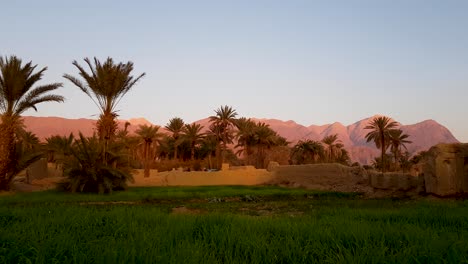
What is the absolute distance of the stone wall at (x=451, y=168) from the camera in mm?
16422

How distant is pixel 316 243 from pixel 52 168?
34790mm

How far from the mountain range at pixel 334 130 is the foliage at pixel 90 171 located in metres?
67.8

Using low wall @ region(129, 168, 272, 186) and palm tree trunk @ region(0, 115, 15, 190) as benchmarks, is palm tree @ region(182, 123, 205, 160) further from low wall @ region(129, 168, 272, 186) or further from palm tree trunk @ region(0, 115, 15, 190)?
palm tree trunk @ region(0, 115, 15, 190)

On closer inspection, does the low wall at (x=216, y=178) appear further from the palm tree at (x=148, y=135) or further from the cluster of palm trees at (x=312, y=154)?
the cluster of palm trees at (x=312, y=154)

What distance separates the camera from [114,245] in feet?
14.7

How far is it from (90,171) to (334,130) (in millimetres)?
147015

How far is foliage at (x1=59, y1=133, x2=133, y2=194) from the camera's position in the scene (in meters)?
20.5

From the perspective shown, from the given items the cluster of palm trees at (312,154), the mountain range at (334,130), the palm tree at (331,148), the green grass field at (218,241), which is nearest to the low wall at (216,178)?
the cluster of palm trees at (312,154)

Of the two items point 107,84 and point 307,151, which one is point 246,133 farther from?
point 107,84

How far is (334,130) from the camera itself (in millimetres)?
160375

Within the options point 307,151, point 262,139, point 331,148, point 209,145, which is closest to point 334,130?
point 331,148

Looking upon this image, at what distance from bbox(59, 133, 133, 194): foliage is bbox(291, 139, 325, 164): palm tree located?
91.7 ft

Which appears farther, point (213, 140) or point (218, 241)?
point (213, 140)

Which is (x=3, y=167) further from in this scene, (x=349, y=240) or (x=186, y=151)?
(x=186, y=151)
